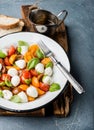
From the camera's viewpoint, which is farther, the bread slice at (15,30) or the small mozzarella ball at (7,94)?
the bread slice at (15,30)

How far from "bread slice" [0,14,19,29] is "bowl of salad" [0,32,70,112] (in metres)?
0.11

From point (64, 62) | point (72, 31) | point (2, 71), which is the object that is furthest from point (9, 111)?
point (72, 31)

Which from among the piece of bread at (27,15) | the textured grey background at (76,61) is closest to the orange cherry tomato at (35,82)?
the textured grey background at (76,61)

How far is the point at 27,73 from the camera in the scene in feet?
3.48

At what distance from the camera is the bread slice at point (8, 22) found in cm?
128

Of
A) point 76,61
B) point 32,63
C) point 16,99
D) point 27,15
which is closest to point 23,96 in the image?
point 16,99

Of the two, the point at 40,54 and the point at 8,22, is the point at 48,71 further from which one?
the point at 8,22

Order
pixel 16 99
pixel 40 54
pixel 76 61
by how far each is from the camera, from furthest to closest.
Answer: pixel 76 61 → pixel 40 54 → pixel 16 99

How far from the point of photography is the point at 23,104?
3.29 feet

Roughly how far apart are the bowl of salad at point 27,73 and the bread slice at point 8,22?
105 mm

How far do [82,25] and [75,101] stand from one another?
0.41m

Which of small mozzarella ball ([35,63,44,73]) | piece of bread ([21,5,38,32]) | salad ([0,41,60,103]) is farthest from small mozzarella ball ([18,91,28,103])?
piece of bread ([21,5,38,32])

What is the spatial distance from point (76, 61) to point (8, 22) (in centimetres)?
31

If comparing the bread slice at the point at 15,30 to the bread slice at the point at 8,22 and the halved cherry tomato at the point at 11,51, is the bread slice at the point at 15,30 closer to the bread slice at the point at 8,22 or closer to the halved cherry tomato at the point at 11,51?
the bread slice at the point at 8,22
